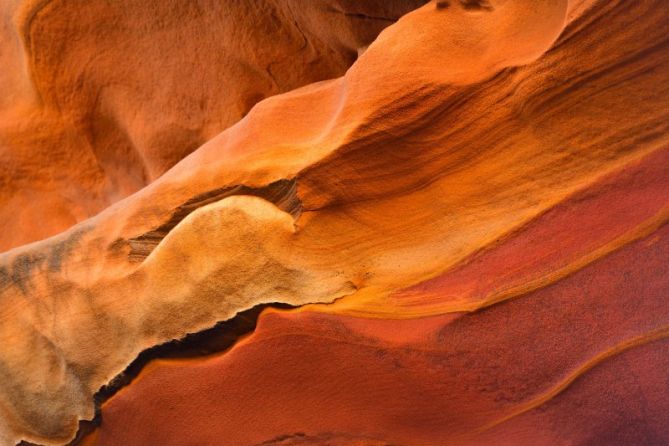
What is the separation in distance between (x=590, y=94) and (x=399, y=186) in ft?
0.92

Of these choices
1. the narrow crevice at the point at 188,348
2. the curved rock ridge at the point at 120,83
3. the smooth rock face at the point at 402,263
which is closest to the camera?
the smooth rock face at the point at 402,263

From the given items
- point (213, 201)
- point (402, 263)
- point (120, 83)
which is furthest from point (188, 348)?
point (120, 83)

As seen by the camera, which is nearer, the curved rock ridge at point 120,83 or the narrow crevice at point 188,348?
→ the narrow crevice at point 188,348

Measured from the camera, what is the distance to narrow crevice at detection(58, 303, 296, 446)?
1.09m

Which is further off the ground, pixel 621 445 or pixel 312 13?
pixel 312 13

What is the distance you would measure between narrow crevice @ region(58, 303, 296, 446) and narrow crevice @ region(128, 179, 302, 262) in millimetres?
149

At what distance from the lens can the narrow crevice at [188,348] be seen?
3.59 feet

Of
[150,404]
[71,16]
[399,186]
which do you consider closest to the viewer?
[399,186]

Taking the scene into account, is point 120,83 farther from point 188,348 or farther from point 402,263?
point 402,263

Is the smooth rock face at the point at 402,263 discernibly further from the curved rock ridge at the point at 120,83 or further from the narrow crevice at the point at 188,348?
the curved rock ridge at the point at 120,83

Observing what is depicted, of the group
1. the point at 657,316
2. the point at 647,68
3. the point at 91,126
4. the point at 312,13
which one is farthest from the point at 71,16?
the point at 657,316

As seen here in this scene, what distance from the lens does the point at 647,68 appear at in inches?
37.5

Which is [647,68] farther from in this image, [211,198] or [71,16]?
[71,16]

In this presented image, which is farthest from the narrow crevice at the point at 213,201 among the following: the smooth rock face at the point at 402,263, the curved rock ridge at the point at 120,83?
the curved rock ridge at the point at 120,83
